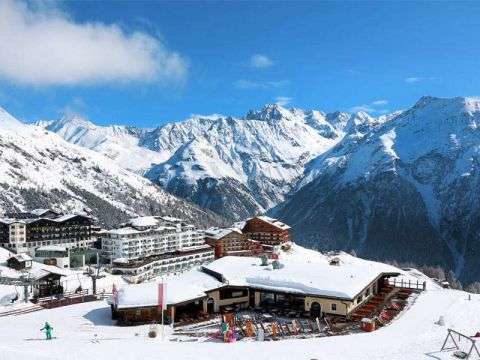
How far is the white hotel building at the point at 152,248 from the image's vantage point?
12295 cm

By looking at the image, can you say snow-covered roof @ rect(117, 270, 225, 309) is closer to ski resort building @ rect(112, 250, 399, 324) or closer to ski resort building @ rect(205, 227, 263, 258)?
ski resort building @ rect(112, 250, 399, 324)

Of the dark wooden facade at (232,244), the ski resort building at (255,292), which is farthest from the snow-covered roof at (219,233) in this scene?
the ski resort building at (255,292)

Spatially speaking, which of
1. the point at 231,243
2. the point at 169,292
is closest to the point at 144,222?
the point at 231,243

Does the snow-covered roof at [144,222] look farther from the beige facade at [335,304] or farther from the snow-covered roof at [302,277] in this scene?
the beige facade at [335,304]

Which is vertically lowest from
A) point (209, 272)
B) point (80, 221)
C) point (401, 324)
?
point (401, 324)

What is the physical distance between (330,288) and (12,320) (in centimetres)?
3505

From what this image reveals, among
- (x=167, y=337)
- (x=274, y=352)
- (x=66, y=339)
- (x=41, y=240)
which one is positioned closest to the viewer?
(x=274, y=352)

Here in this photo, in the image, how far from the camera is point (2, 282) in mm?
83312

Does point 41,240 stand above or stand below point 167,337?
above

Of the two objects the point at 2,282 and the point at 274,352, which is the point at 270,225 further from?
the point at 274,352

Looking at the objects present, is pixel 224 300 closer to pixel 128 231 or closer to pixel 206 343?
pixel 206 343

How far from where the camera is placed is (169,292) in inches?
2270

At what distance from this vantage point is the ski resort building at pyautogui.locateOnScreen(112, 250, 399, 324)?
5559 centimetres

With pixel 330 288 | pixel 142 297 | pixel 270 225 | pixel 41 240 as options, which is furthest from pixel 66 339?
pixel 270 225
